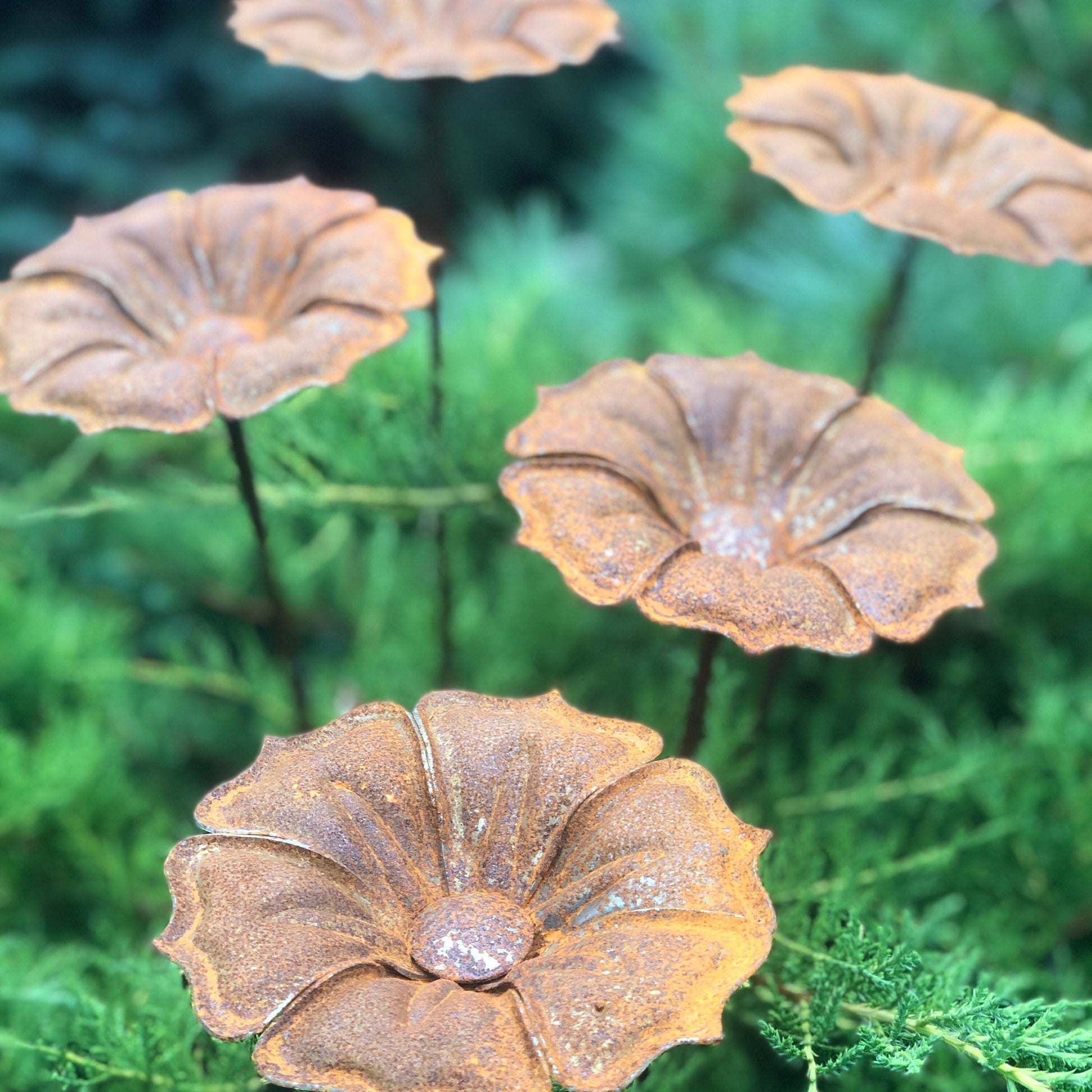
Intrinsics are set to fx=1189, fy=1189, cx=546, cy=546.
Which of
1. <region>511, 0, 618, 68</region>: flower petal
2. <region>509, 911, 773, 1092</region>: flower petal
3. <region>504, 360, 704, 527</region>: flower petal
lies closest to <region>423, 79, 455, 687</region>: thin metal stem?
<region>511, 0, 618, 68</region>: flower petal

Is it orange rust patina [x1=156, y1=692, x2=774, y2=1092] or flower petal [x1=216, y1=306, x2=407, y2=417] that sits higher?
flower petal [x1=216, y1=306, x2=407, y2=417]

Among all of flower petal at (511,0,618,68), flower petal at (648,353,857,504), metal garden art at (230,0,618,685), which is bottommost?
flower petal at (648,353,857,504)

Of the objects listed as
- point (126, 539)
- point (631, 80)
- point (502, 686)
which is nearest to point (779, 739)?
point (502, 686)

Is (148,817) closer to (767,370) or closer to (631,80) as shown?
(767,370)

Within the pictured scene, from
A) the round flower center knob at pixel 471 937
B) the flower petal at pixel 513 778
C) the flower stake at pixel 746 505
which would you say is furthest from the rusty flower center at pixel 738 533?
the round flower center knob at pixel 471 937

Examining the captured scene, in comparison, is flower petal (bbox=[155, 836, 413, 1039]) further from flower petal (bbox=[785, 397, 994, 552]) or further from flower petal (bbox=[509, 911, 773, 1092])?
flower petal (bbox=[785, 397, 994, 552])

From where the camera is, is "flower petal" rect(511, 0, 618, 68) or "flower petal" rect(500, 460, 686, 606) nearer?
"flower petal" rect(500, 460, 686, 606)
